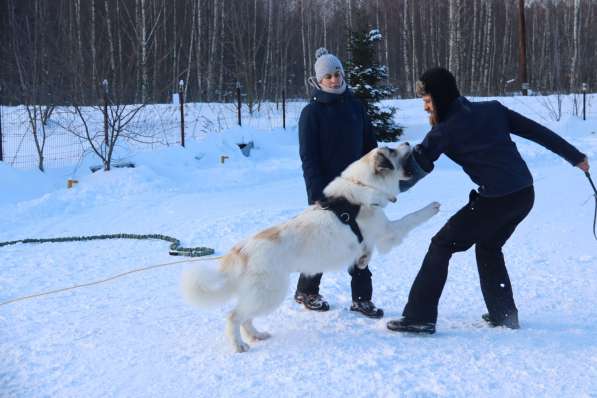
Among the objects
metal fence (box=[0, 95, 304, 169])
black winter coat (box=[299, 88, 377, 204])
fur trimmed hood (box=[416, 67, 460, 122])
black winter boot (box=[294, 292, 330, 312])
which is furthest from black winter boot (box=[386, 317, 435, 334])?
metal fence (box=[0, 95, 304, 169])

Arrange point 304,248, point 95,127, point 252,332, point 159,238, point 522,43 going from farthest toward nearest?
point 522,43 → point 95,127 → point 159,238 → point 252,332 → point 304,248

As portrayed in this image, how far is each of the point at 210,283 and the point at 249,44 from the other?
972 inches

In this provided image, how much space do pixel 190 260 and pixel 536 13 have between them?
40.6 meters

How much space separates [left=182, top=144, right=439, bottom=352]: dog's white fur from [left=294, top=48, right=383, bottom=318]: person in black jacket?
269mm

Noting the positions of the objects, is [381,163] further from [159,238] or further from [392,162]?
[159,238]

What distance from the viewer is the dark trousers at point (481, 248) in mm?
3703

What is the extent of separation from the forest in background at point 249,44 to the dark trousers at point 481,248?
1008 centimetres

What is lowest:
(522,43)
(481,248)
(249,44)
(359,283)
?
(359,283)

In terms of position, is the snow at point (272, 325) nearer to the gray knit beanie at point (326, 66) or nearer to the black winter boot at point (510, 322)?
the black winter boot at point (510, 322)

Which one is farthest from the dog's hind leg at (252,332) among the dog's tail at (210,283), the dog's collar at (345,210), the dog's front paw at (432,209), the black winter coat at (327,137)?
the dog's front paw at (432,209)

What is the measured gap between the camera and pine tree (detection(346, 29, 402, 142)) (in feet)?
53.2

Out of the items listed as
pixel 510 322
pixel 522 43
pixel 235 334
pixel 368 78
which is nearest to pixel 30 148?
pixel 368 78

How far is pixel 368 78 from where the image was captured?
16.3 metres

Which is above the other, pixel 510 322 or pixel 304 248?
pixel 304 248
